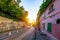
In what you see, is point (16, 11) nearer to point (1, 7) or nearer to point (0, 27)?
point (1, 7)

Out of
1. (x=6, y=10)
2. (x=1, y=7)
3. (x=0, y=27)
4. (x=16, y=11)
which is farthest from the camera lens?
(x=16, y=11)

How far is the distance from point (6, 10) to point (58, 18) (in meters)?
23.5

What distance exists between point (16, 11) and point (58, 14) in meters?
26.4

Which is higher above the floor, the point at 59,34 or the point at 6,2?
the point at 6,2

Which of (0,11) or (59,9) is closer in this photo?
(59,9)

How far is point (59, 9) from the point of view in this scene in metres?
12.1

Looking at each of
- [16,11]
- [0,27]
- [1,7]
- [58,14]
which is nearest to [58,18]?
[58,14]

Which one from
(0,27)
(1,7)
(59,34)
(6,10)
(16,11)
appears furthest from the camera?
(16,11)

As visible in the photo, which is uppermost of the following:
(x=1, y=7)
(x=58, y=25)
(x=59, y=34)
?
(x=1, y=7)

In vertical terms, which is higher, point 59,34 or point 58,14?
point 58,14

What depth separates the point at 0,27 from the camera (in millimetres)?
20797

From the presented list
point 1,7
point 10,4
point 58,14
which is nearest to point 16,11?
point 10,4

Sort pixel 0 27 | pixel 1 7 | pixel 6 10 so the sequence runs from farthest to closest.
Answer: pixel 6 10 → pixel 1 7 → pixel 0 27

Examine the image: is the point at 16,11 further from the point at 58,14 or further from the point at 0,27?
the point at 58,14
